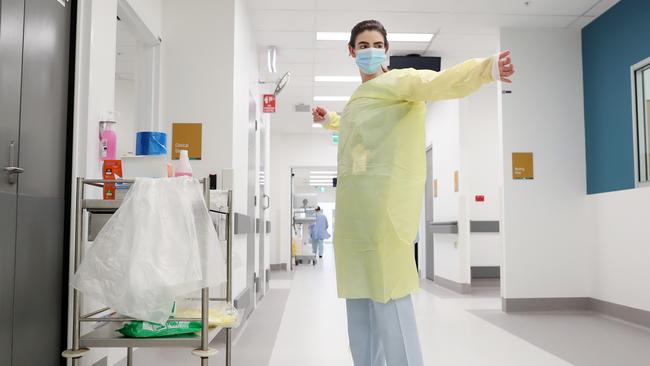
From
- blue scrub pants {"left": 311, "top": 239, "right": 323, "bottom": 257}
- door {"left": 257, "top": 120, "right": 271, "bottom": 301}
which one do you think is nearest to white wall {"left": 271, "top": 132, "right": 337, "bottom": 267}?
blue scrub pants {"left": 311, "top": 239, "right": 323, "bottom": 257}

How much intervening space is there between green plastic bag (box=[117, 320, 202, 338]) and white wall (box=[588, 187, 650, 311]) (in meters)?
4.23

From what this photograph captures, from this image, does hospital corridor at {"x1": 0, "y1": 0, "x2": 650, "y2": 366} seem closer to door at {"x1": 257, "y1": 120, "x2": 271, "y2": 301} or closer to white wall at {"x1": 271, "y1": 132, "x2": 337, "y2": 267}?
door at {"x1": 257, "y1": 120, "x2": 271, "y2": 301}

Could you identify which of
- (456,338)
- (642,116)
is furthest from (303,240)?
(642,116)

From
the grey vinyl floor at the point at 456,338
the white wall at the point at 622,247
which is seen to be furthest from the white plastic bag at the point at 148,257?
the white wall at the point at 622,247

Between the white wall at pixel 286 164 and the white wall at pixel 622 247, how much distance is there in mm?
6912

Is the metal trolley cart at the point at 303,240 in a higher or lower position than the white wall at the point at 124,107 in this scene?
lower

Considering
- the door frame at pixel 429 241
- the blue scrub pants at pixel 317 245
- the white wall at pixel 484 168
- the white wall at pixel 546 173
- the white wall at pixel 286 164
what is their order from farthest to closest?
the blue scrub pants at pixel 317 245 → the white wall at pixel 286 164 → the door frame at pixel 429 241 → the white wall at pixel 484 168 → the white wall at pixel 546 173

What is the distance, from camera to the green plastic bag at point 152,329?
198cm

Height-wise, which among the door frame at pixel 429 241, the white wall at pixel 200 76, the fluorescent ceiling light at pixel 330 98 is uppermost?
the fluorescent ceiling light at pixel 330 98

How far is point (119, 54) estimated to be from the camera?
6320 mm

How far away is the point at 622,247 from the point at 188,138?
13.5 ft

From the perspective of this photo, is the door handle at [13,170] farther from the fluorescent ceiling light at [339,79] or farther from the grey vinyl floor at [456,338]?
the fluorescent ceiling light at [339,79]

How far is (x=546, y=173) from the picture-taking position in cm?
570

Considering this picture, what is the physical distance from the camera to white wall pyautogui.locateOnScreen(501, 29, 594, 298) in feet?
18.5
